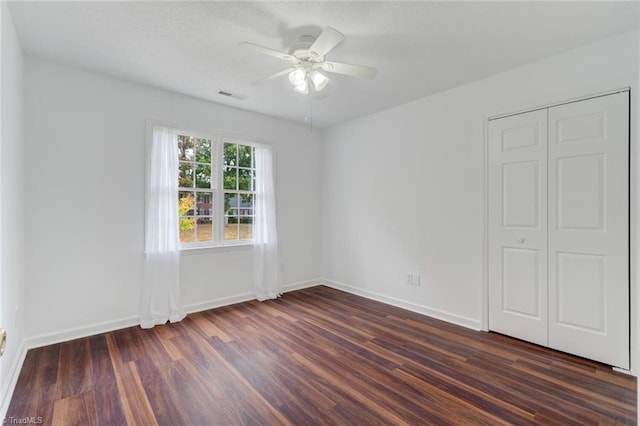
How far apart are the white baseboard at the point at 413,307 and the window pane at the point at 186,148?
2870 mm

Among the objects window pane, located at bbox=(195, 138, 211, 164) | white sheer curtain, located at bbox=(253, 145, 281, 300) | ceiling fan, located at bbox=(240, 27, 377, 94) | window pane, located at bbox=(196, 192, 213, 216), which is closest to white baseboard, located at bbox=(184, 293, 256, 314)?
white sheer curtain, located at bbox=(253, 145, 281, 300)

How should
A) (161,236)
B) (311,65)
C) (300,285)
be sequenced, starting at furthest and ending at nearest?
(300,285) → (161,236) → (311,65)

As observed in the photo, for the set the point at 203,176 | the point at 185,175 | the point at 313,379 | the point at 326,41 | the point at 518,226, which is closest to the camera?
the point at 326,41

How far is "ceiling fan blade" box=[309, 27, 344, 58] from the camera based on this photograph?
1.95 meters

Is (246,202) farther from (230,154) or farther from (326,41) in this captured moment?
(326,41)

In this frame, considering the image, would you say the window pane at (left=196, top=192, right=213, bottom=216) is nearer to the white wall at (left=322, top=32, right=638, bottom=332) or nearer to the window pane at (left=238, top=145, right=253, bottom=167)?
the window pane at (left=238, top=145, right=253, bottom=167)

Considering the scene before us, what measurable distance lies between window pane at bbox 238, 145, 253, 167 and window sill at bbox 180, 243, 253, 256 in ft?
3.75

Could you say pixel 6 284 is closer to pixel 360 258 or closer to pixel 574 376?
pixel 360 258

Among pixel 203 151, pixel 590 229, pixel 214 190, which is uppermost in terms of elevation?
pixel 203 151

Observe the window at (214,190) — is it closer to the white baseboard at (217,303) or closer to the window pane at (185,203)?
the window pane at (185,203)

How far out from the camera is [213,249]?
3.92 m

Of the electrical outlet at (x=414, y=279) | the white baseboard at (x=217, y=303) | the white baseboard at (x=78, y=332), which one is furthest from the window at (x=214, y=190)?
the electrical outlet at (x=414, y=279)

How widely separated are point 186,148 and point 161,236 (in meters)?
1.15

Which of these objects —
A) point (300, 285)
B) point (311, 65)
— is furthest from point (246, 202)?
point (311, 65)
